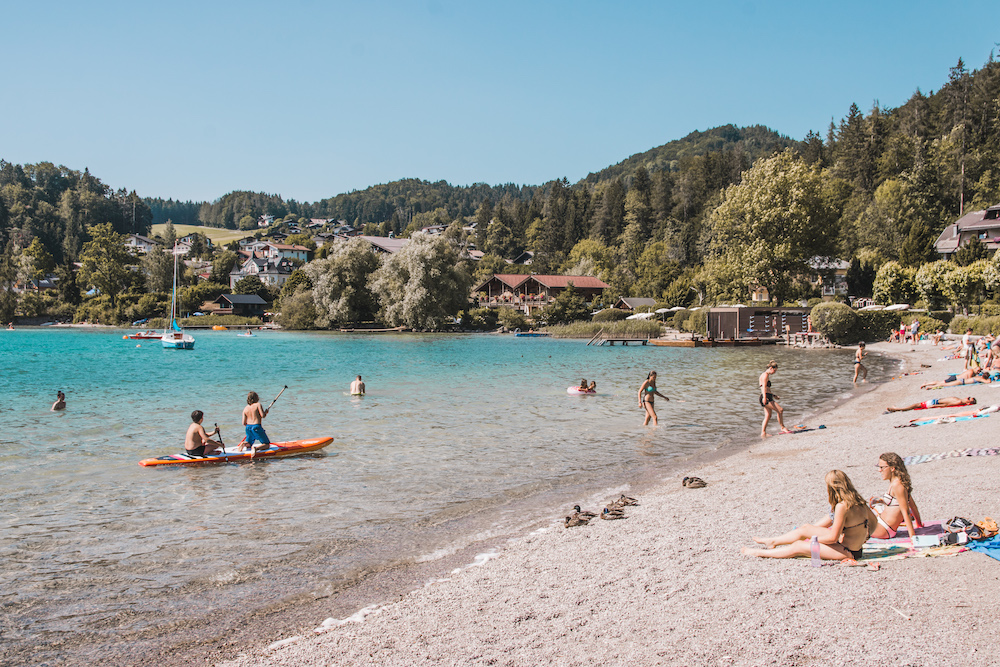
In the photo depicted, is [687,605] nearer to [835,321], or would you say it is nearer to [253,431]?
[253,431]

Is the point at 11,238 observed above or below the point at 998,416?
above

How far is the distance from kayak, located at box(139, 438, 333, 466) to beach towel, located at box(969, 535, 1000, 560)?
1267 centimetres

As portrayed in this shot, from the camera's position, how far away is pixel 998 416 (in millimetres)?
14359

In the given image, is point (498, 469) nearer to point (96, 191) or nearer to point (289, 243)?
point (289, 243)

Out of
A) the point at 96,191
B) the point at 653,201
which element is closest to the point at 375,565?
the point at 653,201

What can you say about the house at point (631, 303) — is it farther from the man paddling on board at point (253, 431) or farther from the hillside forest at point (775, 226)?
the man paddling on board at point (253, 431)

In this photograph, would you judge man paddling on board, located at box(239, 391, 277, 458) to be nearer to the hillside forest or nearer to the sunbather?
the sunbather

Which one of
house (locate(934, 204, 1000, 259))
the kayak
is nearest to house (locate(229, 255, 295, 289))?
house (locate(934, 204, 1000, 259))

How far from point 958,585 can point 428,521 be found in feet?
22.4

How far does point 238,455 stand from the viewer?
14.5m

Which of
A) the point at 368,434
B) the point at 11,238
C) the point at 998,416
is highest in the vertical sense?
the point at 11,238

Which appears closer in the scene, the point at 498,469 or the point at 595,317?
the point at 498,469

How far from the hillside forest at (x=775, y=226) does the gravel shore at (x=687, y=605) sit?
2001 inches

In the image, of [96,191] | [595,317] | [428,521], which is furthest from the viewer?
[96,191]
